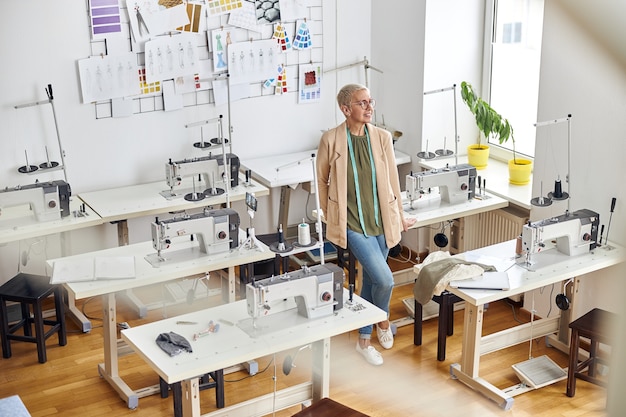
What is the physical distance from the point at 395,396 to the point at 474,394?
391 millimetres

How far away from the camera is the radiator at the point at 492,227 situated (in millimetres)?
4719

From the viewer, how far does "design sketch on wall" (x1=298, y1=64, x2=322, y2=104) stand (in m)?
5.49

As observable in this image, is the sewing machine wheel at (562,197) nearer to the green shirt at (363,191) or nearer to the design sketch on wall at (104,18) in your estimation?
the green shirt at (363,191)

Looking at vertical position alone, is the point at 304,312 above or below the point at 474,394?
above

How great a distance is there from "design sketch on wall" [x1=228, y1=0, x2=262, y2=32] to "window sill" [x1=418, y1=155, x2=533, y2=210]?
145cm

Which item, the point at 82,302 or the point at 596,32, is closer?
the point at 596,32

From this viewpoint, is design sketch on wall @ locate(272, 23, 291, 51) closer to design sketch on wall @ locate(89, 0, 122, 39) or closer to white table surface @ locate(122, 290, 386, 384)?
design sketch on wall @ locate(89, 0, 122, 39)

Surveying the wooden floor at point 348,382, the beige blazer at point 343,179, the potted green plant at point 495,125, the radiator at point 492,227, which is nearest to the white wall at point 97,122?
the wooden floor at point 348,382

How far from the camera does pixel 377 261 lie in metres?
3.95

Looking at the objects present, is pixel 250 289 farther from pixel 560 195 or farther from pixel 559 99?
pixel 559 99

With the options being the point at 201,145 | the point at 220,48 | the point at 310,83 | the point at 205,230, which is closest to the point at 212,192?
the point at 201,145

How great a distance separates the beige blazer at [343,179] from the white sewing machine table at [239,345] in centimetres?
59

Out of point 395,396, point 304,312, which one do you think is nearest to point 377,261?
point 395,396

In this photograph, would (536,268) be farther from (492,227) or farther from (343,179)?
(492,227)
